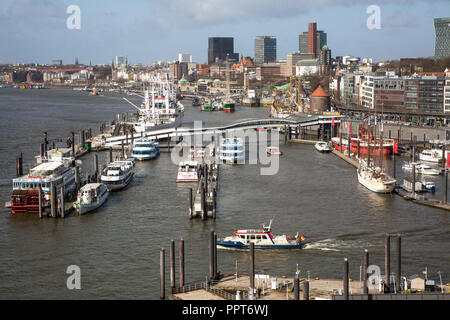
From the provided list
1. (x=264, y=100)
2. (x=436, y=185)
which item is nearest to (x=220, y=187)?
(x=436, y=185)

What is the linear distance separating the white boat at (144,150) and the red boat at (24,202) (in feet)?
37.9

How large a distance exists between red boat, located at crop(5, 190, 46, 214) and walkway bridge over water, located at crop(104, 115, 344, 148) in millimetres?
14432

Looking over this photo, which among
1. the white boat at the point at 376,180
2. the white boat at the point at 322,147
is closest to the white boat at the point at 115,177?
the white boat at the point at 376,180

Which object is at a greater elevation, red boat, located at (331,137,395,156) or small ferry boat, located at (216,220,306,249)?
red boat, located at (331,137,395,156)

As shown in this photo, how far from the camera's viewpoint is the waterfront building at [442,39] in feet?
325

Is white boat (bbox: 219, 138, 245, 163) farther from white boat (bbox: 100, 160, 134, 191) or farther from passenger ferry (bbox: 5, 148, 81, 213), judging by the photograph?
passenger ferry (bbox: 5, 148, 81, 213)

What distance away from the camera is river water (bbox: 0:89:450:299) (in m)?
14.7

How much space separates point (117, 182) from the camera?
24109 millimetres

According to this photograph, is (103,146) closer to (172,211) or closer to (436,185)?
(172,211)

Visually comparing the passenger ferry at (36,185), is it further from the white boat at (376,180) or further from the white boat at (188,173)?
the white boat at (376,180)

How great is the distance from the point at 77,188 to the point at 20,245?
17.4 feet

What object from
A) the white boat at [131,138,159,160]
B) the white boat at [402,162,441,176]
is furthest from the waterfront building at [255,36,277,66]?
the white boat at [402,162,441,176]

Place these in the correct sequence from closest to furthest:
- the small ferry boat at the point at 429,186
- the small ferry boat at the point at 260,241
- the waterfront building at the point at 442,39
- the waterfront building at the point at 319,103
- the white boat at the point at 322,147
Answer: the small ferry boat at the point at 260,241
the small ferry boat at the point at 429,186
the white boat at the point at 322,147
the waterfront building at the point at 319,103
the waterfront building at the point at 442,39

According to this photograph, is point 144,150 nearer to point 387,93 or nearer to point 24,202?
point 24,202
